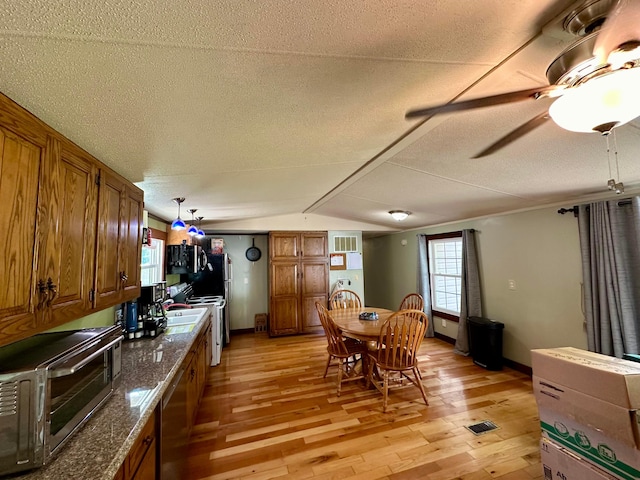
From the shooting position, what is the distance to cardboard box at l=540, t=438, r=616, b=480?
1508 mm

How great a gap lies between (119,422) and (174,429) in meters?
0.67

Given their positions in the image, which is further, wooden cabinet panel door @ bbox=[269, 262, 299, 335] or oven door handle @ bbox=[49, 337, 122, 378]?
wooden cabinet panel door @ bbox=[269, 262, 299, 335]

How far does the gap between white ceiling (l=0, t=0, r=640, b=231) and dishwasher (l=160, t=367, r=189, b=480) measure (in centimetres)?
145

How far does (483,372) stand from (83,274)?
431cm

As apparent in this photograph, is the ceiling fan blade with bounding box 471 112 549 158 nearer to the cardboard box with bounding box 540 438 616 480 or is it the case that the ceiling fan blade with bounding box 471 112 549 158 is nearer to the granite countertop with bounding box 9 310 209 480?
the cardboard box with bounding box 540 438 616 480

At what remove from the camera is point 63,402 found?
3.49 ft

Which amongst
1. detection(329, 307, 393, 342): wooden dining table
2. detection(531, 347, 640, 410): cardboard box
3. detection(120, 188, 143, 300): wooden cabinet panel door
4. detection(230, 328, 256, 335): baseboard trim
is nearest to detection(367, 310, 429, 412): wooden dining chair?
detection(329, 307, 393, 342): wooden dining table

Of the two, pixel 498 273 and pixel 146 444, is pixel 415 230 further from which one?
pixel 146 444

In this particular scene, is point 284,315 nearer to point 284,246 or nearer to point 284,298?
point 284,298

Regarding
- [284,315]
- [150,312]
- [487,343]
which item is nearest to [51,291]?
[150,312]

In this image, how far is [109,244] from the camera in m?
1.61

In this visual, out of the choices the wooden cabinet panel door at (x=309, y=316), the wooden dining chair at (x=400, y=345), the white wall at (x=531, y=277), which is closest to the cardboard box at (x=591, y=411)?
the wooden dining chair at (x=400, y=345)

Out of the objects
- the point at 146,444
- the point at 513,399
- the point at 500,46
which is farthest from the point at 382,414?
the point at 500,46

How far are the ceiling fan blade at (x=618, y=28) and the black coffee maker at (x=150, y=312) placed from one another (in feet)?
9.97
